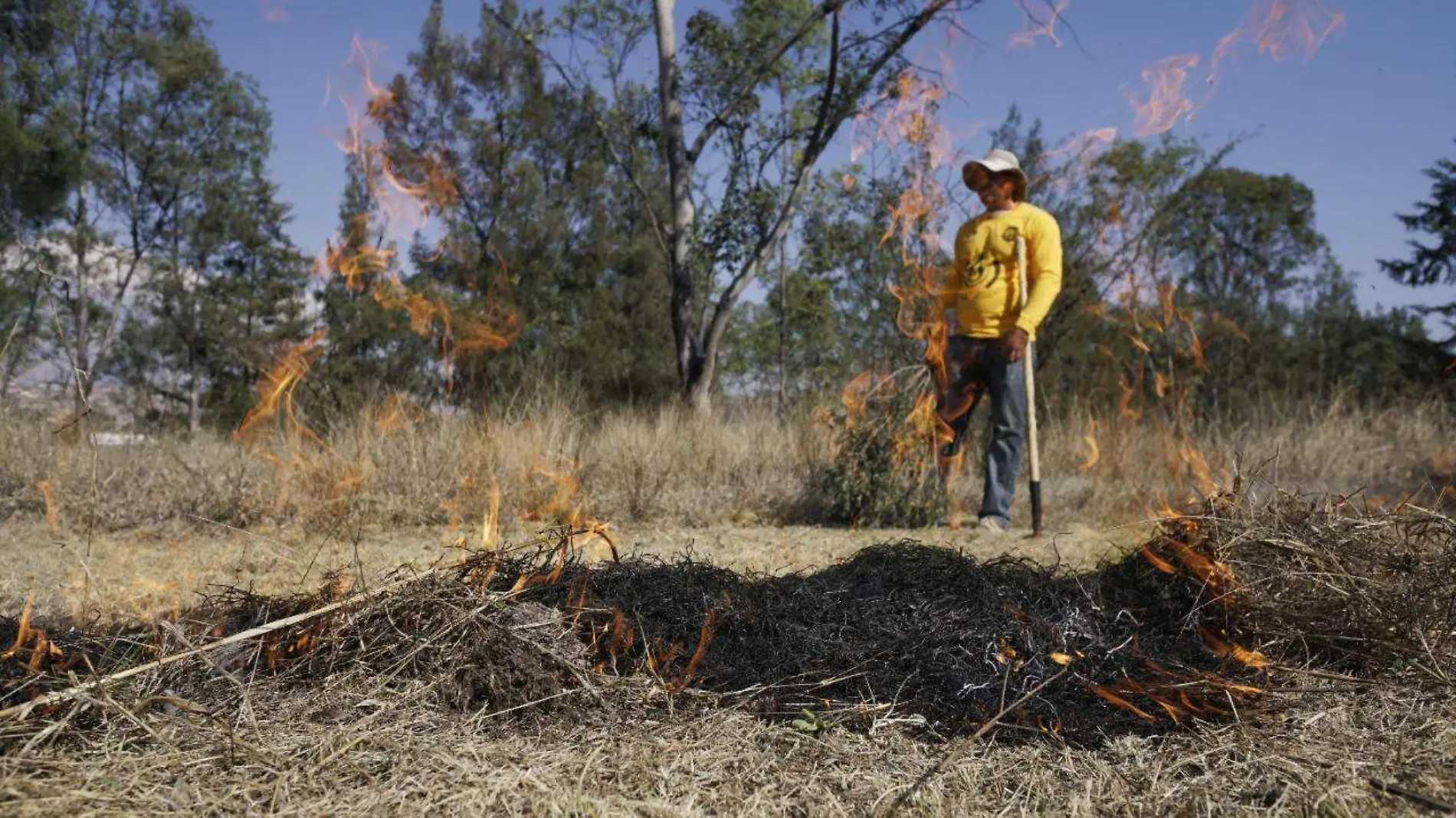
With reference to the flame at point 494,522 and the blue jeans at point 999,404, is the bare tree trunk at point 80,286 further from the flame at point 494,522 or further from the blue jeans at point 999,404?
the blue jeans at point 999,404

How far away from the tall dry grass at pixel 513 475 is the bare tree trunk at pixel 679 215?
333 centimetres

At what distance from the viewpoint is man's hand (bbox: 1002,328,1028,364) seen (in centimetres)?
534

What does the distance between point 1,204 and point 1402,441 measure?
24.5 meters

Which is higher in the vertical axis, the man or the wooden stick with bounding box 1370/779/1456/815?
the man

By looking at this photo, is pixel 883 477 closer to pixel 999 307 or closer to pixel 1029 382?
pixel 1029 382

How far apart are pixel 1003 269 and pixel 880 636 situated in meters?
3.61

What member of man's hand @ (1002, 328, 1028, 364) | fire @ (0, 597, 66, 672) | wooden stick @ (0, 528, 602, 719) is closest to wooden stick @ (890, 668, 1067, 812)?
wooden stick @ (0, 528, 602, 719)

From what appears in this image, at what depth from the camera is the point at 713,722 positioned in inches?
85.6

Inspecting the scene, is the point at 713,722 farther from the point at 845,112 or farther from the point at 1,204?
the point at 1,204

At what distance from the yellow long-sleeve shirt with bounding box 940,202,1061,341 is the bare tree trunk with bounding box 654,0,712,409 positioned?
16.0 feet

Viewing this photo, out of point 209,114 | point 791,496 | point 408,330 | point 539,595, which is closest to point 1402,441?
point 791,496

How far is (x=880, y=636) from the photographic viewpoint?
255cm

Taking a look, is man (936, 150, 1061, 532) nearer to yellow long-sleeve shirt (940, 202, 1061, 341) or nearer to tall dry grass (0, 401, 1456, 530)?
yellow long-sleeve shirt (940, 202, 1061, 341)

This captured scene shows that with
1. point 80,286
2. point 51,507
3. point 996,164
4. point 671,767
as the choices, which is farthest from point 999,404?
point 80,286
